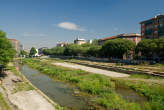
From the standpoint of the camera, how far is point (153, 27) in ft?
204

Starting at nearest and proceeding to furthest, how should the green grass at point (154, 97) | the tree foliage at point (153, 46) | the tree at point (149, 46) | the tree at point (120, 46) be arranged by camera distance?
the green grass at point (154, 97) < the tree foliage at point (153, 46) < the tree at point (149, 46) < the tree at point (120, 46)

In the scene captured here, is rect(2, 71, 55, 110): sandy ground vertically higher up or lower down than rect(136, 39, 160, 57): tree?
lower down

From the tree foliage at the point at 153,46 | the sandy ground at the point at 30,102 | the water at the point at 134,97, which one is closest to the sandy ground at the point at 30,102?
the sandy ground at the point at 30,102

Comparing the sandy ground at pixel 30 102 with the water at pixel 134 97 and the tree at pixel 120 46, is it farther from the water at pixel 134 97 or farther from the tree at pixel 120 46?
the tree at pixel 120 46

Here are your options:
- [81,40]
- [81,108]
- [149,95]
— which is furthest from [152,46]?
[81,40]

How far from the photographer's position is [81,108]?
13.1 meters

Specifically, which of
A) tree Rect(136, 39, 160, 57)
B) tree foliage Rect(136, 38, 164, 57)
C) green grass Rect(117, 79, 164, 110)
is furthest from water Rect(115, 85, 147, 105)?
tree Rect(136, 39, 160, 57)

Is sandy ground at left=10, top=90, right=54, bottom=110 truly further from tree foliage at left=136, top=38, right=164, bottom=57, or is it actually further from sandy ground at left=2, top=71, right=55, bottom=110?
tree foliage at left=136, top=38, right=164, bottom=57

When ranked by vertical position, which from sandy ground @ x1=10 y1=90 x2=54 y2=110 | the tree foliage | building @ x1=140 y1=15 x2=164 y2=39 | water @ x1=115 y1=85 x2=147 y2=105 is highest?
building @ x1=140 y1=15 x2=164 y2=39

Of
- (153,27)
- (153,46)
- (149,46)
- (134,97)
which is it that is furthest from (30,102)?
(153,27)

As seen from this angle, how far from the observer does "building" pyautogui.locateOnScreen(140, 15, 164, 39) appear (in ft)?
191

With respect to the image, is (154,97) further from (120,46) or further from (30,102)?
(120,46)

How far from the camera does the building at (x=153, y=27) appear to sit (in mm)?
58100

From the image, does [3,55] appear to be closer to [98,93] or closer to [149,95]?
[98,93]
